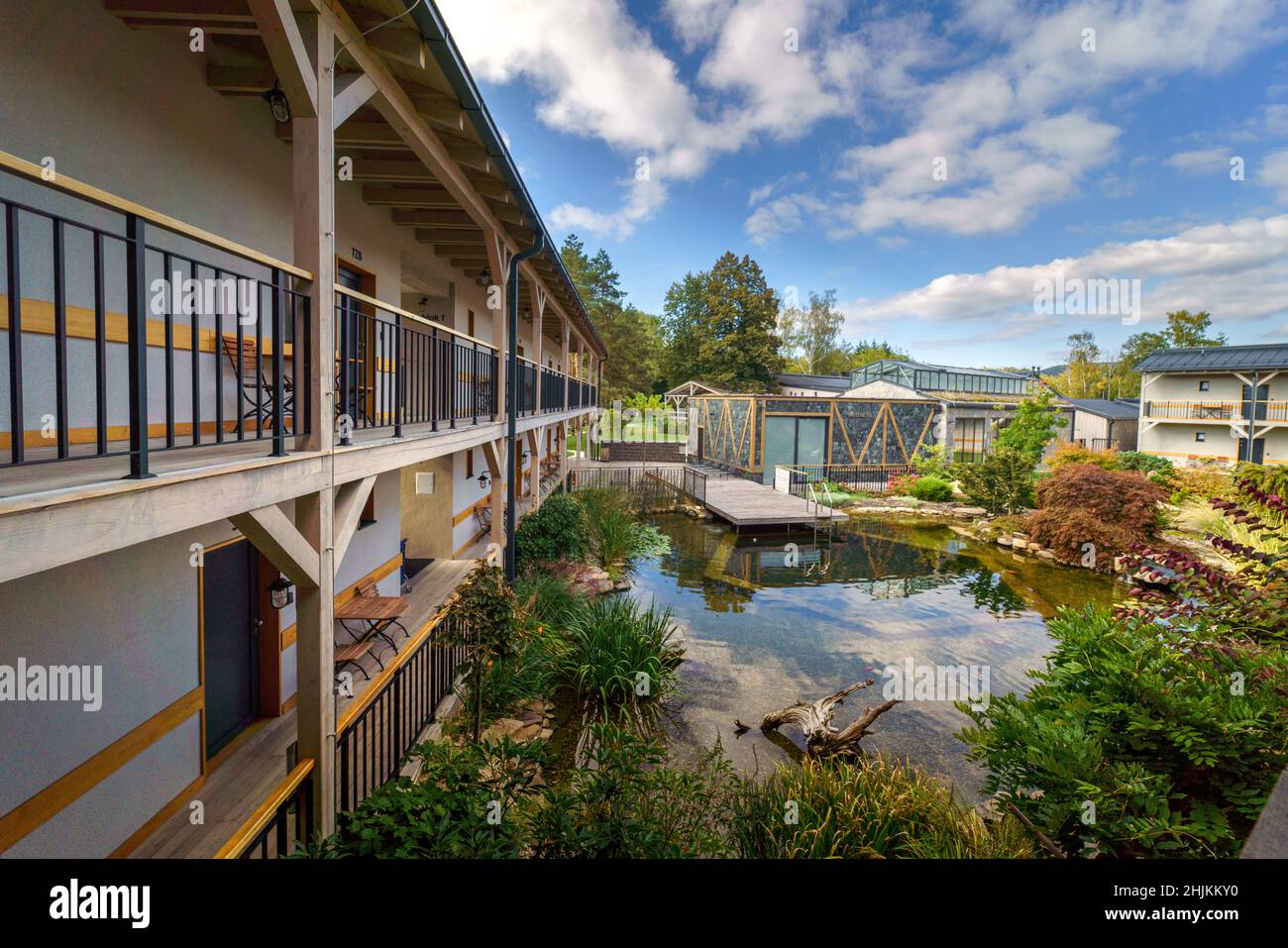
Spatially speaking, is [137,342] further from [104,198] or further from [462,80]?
[462,80]

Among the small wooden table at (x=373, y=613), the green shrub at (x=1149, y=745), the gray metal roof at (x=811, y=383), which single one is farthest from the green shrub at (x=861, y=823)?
the gray metal roof at (x=811, y=383)

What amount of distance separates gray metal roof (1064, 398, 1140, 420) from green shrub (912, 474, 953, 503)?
19.3 meters

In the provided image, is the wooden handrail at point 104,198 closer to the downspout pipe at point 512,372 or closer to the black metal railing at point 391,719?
the black metal railing at point 391,719

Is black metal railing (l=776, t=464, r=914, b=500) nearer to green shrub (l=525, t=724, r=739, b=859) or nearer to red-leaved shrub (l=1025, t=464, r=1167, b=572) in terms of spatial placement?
red-leaved shrub (l=1025, t=464, r=1167, b=572)

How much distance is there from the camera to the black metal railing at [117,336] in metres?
2.05

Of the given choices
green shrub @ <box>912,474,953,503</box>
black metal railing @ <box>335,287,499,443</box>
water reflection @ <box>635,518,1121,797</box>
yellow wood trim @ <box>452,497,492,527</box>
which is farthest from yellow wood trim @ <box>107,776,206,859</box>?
green shrub @ <box>912,474,953,503</box>

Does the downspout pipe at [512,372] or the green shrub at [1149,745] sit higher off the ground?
the downspout pipe at [512,372]

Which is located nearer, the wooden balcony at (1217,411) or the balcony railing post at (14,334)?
the balcony railing post at (14,334)

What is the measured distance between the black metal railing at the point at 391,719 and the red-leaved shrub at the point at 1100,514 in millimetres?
16099

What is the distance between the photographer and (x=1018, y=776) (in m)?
4.09

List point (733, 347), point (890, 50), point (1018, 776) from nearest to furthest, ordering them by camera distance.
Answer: point (1018, 776)
point (890, 50)
point (733, 347)

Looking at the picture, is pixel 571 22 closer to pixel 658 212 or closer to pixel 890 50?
pixel 890 50
